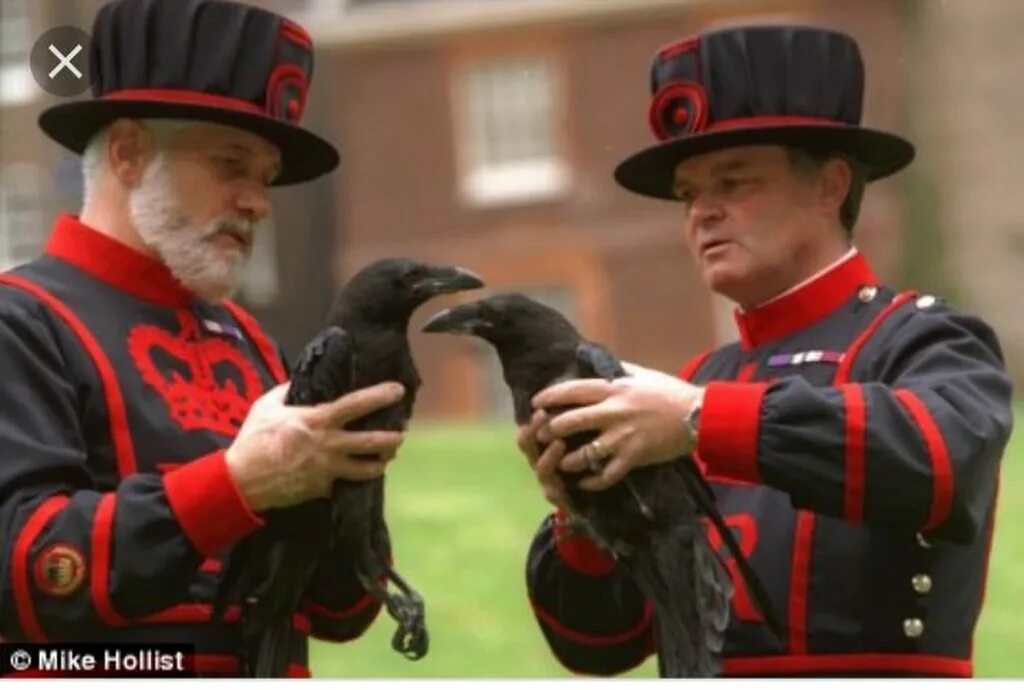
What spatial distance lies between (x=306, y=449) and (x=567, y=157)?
34.7 feet

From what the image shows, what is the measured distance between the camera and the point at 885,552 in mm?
2346

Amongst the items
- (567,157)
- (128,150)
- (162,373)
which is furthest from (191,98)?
(567,157)

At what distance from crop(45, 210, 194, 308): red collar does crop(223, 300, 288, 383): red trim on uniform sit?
0.46 ft

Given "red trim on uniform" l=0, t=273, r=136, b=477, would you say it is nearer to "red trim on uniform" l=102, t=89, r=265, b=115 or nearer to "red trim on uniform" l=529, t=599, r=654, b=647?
"red trim on uniform" l=102, t=89, r=265, b=115

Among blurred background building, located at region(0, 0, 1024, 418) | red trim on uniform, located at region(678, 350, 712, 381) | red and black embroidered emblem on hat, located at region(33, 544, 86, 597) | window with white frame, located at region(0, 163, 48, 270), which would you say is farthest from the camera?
blurred background building, located at region(0, 0, 1024, 418)

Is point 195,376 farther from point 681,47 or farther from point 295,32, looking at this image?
point 681,47

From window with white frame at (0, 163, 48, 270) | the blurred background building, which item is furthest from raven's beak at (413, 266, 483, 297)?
the blurred background building

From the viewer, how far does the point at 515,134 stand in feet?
41.8

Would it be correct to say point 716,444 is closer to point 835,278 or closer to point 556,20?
point 835,278

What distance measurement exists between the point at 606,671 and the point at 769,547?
0.96 ft

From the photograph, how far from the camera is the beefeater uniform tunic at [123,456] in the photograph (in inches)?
87.4

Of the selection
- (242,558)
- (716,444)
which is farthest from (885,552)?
(242,558)

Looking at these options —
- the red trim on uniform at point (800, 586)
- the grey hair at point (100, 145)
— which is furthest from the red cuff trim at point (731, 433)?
the grey hair at point (100, 145)

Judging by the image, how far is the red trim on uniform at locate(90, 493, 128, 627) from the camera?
7.27ft
